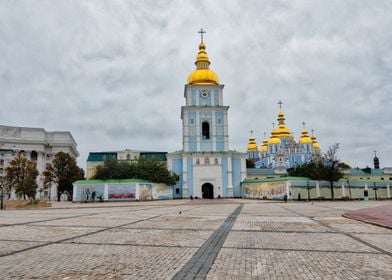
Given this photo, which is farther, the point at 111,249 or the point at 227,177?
the point at 227,177

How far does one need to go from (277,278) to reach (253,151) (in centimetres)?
9753

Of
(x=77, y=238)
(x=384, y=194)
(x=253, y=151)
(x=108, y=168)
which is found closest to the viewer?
(x=77, y=238)

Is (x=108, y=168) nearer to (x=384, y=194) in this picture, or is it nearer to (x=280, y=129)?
(x=384, y=194)

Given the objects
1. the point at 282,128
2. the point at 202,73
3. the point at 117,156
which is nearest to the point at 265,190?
the point at 202,73

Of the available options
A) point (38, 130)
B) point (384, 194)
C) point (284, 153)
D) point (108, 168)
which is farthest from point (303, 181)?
point (38, 130)

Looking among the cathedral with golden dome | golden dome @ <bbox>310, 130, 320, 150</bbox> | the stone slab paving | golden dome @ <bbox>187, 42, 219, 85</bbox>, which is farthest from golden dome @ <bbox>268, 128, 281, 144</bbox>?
the stone slab paving

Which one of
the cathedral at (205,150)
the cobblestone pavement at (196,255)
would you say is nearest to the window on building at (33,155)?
the cathedral at (205,150)

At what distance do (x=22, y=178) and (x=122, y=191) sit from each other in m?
18.1

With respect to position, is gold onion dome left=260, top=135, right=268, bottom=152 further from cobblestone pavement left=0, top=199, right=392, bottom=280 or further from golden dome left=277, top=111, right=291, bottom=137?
cobblestone pavement left=0, top=199, right=392, bottom=280

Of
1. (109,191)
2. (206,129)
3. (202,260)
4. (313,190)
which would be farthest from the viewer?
(206,129)

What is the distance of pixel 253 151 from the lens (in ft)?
333

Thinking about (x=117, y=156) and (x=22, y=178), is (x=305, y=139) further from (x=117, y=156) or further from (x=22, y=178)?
(x=22, y=178)

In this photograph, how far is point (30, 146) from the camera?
270ft

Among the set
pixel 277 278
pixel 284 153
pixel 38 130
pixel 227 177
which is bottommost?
pixel 277 278
